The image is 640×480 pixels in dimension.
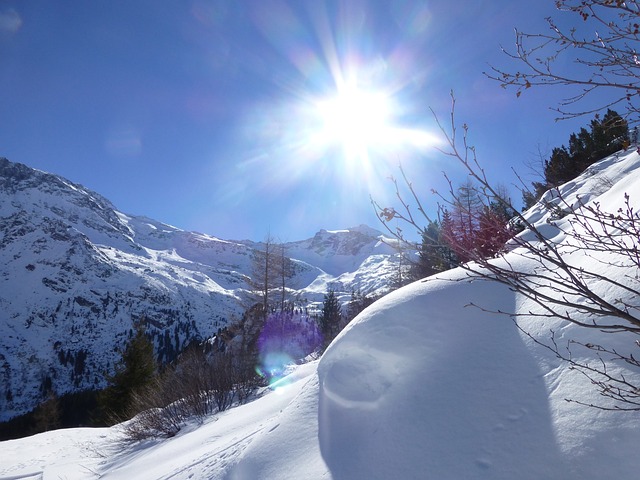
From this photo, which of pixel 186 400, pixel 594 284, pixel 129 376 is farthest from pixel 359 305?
pixel 594 284

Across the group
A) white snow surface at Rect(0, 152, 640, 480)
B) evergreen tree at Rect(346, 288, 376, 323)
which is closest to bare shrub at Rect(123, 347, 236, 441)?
white snow surface at Rect(0, 152, 640, 480)

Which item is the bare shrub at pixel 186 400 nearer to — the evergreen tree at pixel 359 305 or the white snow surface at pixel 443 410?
the white snow surface at pixel 443 410

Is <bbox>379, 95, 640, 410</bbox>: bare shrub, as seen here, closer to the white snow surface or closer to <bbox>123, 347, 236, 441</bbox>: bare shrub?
the white snow surface

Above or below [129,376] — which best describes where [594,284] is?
below

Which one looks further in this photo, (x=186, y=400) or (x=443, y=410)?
(x=186, y=400)

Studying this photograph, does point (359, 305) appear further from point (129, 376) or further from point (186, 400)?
point (186, 400)

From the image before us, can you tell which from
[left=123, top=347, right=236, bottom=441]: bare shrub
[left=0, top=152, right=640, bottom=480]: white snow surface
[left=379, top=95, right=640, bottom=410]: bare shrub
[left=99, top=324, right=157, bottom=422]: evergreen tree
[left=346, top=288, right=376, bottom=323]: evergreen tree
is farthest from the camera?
[left=346, top=288, right=376, bottom=323]: evergreen tree

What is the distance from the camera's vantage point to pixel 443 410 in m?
2.56

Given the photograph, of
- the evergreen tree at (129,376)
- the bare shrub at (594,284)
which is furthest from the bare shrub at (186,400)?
the evergreen tree at (129,376)

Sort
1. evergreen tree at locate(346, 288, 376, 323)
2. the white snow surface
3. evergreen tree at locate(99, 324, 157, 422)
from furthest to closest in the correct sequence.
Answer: evergreen tree at locate(346, 288, 376, 323) < evergreen tree at locate(99, 324, 157, 422) < the white snow surface

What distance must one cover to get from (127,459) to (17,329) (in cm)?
20419

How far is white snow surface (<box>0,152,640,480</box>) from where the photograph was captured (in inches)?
81.0

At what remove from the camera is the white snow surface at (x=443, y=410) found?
81.0 inches

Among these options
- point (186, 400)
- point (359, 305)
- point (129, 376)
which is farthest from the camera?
point (359, 305)
